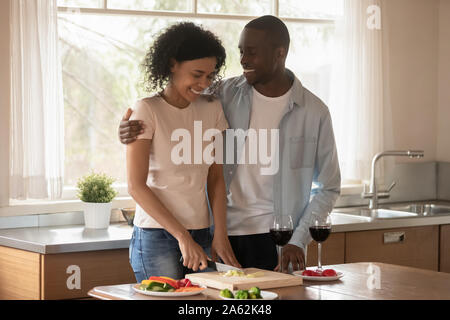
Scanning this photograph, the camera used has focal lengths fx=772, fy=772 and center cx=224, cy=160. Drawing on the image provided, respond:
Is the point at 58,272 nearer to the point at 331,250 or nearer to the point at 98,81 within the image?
the point at 98,81

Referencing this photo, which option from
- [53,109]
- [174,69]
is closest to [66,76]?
[53,109]

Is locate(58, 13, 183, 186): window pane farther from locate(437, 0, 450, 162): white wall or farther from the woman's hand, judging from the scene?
locate(437, 0, 450, 162): white wall

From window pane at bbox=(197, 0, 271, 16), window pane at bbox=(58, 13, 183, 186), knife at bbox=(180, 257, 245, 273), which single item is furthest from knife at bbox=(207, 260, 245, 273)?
window pane at bbox=(197, 0, 271, 16)

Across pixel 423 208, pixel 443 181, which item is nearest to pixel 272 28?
pixel 423 208

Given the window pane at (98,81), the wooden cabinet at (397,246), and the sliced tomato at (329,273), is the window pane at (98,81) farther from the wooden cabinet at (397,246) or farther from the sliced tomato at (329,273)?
the sliced tomato at (329,273)

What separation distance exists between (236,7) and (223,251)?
6.70 ft

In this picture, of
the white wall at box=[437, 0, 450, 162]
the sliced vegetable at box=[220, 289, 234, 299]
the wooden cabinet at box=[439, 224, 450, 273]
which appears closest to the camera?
the sliced vegetable at box=[220, 289, 234, 299]

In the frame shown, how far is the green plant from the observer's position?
3.55 meters

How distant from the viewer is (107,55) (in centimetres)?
391

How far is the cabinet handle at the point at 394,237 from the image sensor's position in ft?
12.7

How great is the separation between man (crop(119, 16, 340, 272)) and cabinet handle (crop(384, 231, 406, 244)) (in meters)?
1.17

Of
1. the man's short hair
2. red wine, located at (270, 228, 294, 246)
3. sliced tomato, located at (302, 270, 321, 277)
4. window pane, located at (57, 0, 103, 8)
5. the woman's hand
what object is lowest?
sliced tomato, located at (302, 270, 321, 277)

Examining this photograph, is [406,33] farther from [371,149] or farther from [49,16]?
[49,16]
